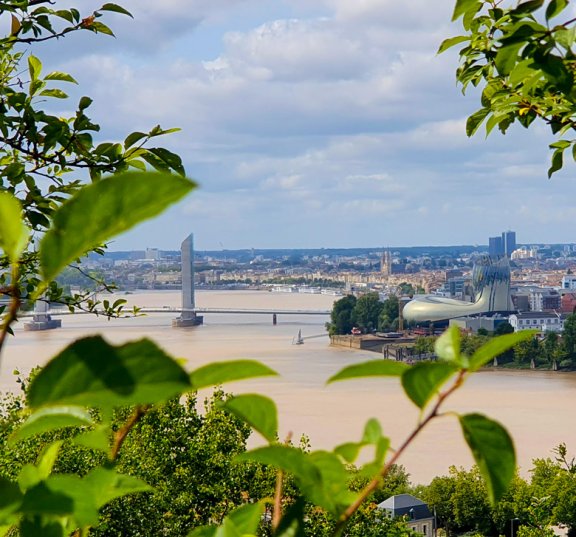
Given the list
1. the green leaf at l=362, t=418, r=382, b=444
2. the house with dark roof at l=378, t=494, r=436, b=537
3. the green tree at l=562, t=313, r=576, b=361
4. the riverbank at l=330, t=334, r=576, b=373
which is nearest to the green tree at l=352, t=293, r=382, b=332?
the riverbank at l=330, t=334, r=576, b=373

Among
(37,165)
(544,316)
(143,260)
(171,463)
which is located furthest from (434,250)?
(37,165)

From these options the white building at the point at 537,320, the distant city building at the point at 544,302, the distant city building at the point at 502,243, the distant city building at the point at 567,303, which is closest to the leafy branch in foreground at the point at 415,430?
the white building at the point at 537,320

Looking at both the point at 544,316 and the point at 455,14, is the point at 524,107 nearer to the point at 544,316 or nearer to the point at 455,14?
the point at 455,14

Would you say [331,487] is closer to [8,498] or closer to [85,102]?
[8,498]

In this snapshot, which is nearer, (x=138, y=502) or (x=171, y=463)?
(x=138, y=502)

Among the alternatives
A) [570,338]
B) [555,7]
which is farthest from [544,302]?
[555,7]

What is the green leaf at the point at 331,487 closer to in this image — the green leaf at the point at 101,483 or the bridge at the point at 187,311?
the green leaf at the point at 101,483
